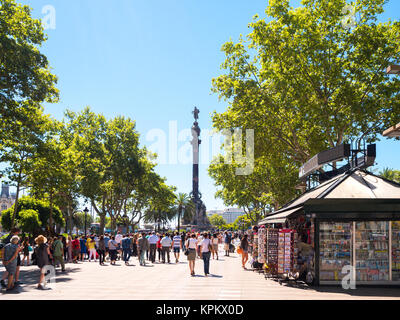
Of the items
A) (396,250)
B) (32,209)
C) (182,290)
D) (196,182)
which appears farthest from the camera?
Answer: (196,182)

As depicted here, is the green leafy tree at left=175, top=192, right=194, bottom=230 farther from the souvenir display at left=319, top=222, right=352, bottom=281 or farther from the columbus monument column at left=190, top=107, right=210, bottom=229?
the souvenir display at left=319, top=222, right=352, bottom=281

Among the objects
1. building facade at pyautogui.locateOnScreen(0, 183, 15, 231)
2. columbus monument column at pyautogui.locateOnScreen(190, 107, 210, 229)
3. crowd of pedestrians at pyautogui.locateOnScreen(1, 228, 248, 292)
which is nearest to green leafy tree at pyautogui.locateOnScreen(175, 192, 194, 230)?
columbus monument column at pyautogui.locateOnScreen(190, 107, 210, 229)

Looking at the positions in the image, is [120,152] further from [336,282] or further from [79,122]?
[336,282]

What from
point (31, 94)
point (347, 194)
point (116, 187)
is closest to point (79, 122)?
point (116, 187)

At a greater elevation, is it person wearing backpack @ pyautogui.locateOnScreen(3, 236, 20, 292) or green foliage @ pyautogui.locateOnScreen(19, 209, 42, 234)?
person wearing backpack @ pyautogui.locateOnScreen(3, 236, 20, 292)

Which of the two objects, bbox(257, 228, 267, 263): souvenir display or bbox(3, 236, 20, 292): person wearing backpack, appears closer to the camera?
bbox(3, 236, 20, 292): person wearing backpack

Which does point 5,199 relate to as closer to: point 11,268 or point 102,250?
point 102,250

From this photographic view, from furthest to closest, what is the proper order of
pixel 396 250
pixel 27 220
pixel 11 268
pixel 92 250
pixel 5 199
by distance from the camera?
pixel 5 199, pixel 27 220, pixel 92 250, pixel 396 250, pixel 11 268

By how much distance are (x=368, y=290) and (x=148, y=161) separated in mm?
44685

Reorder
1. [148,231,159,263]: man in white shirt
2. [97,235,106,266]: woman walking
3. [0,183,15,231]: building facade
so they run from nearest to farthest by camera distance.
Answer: [97,235,106,266]: woman walking
[148,231,159,263]: man in white shirt
[0,183,15,231]: building facade

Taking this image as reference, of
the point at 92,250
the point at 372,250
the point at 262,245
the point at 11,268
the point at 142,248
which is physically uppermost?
the point at 372,250

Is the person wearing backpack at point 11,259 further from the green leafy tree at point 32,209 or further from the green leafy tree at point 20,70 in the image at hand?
the green leafy tree at point 32,209

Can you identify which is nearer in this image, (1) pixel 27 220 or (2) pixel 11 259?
(2) pixel 11 259

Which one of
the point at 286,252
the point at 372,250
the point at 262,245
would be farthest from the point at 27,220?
the point at 372,250
